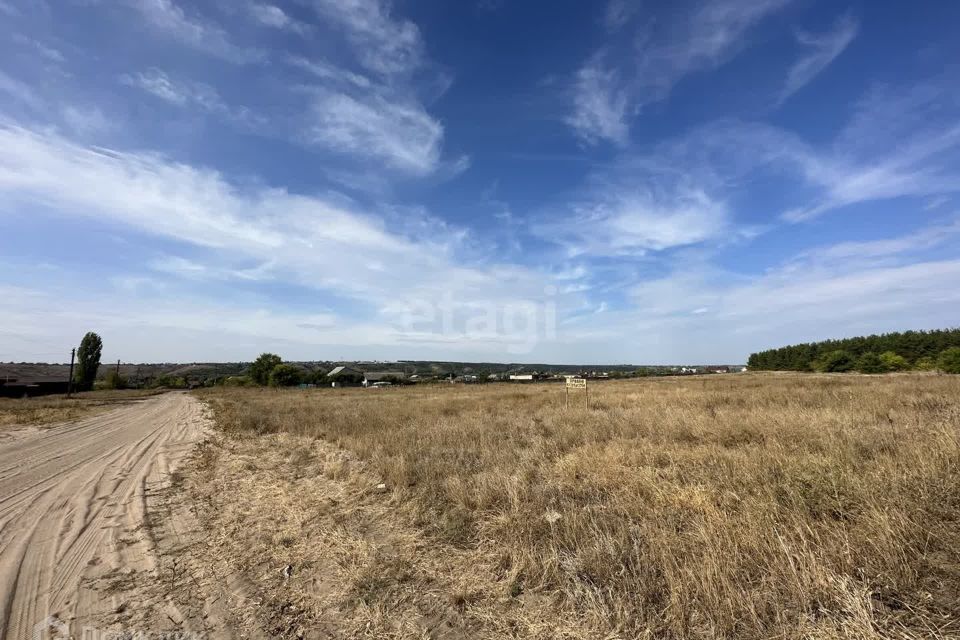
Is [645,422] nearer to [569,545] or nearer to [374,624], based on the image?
[569,545]

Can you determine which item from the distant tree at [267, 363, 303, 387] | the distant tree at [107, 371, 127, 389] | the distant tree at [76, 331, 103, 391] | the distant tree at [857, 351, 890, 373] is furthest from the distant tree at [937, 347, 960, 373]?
the distant tree at [107, 371, 127, 389]

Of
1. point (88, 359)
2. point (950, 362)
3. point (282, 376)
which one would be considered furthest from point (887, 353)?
point (88, 359)

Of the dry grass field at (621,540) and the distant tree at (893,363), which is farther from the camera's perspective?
the distant tree at (893,363)

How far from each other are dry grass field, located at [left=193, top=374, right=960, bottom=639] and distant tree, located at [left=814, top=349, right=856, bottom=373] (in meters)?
85.3

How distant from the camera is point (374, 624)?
3.32 meters

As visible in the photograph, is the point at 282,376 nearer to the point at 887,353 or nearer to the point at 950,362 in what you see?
the point at 950,362

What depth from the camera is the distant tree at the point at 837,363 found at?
72.2 meters

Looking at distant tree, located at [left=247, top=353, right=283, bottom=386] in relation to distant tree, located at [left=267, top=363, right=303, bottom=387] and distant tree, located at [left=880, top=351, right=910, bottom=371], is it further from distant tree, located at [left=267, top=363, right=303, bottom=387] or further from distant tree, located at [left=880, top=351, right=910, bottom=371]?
distant tree, located at [left=880, top=351, right=910, bottom=371]

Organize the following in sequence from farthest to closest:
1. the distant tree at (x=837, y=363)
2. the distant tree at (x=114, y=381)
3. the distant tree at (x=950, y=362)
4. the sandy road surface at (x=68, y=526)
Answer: the distant tree at (x=114, y=381) < the distant tree at (x=837, y=363) < the distant tree at (x=950, y=362) < the sandy road surface at (x=68, y=526)

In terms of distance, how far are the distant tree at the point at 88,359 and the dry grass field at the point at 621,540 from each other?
10042 cm

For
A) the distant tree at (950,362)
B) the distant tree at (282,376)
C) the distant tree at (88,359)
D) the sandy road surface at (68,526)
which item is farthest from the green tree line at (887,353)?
the distant tree at (88,359)

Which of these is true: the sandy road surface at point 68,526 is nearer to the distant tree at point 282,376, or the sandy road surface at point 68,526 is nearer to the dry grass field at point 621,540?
the dry grass field at point 621,540

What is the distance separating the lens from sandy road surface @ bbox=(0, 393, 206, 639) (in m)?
3.57

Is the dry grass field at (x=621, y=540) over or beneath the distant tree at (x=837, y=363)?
beneath
